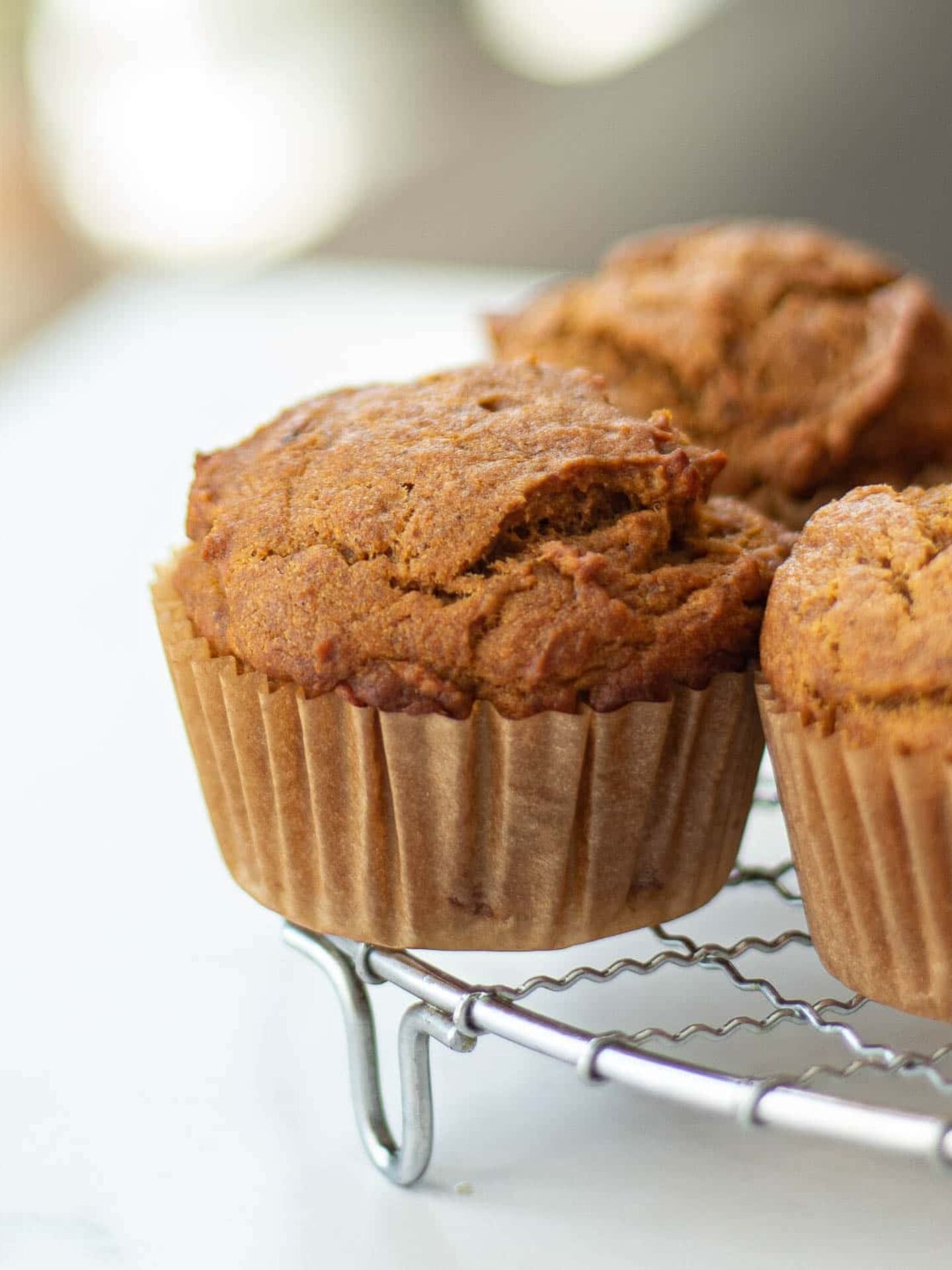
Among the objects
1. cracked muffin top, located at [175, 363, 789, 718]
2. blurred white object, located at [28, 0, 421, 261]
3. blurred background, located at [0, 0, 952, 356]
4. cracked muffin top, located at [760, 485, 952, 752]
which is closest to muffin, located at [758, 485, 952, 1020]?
cracked muffin top, located at [760, 485, 952, 752]

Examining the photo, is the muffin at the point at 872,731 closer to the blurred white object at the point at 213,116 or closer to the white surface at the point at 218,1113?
the white surface at the point at 218,1113

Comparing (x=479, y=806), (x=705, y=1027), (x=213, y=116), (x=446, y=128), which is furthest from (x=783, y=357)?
(x=446, y=128)

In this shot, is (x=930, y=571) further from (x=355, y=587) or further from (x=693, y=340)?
(x=693, y=340)

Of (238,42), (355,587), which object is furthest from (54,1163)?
(238,42)

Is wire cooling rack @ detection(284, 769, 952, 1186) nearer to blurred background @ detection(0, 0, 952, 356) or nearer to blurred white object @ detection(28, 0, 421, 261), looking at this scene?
blurred background @ detection(0, 0, 952, 356)

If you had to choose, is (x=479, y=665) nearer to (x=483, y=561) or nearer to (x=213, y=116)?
(x=483, y=561)
